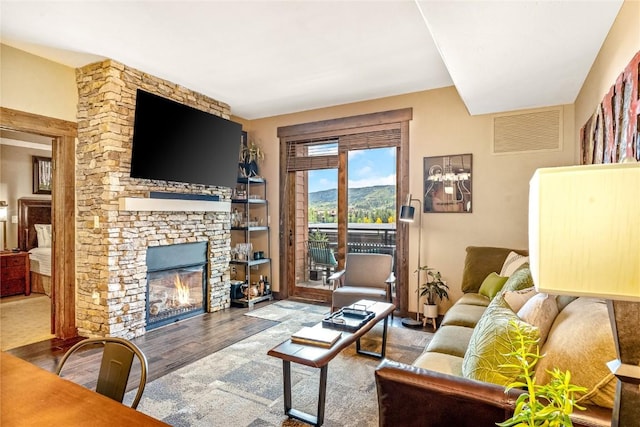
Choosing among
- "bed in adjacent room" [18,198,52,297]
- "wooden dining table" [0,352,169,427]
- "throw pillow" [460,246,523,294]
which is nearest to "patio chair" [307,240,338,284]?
"throw pillow" [460,246,523,294]

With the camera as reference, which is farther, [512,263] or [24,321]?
[24,321]

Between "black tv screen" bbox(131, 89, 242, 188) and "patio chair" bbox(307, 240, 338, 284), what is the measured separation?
159 cm

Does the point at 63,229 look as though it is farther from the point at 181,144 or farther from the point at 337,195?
the point at 337,195

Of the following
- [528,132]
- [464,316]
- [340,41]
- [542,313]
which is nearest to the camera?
[542,313]

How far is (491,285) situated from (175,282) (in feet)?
11.8

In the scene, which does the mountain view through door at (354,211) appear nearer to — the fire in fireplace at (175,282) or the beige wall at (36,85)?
the fire in fireplace at (175,282)

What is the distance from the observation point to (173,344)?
3504 millimetres

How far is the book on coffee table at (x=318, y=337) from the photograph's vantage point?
227 centimetres

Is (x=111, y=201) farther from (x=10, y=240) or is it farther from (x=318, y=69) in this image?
(x=10, y=240)

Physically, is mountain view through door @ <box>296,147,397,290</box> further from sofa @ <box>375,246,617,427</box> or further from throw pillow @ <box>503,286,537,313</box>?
sofa @ <box>375,246,617,427</box>

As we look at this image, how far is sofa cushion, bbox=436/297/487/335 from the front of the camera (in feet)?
8.89

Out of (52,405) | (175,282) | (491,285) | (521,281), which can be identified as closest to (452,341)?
(521,281)

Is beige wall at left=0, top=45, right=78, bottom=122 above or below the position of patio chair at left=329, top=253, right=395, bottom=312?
above

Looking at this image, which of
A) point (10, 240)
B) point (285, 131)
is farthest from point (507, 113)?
point (10, 240)
